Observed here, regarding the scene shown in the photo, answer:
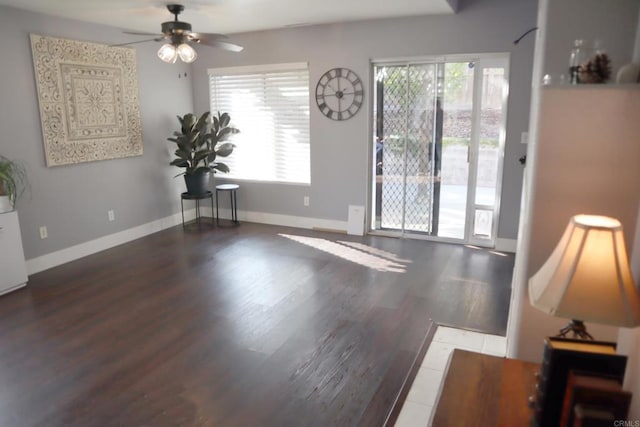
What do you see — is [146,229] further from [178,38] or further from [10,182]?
[178,38]

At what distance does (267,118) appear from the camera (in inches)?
238

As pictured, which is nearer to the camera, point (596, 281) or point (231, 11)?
point (596, 281)

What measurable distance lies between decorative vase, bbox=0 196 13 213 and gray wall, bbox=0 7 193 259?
36 centimetres

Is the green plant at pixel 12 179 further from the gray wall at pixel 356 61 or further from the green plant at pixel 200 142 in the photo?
the gray wall at pixel 356 61

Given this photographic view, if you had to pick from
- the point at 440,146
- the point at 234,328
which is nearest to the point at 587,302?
the point at 234,328

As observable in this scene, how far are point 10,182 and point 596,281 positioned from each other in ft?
14.8

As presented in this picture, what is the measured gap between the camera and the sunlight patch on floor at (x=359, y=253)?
14.8ft

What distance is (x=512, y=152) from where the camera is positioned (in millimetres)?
4746

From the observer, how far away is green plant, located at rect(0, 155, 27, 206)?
3910mm

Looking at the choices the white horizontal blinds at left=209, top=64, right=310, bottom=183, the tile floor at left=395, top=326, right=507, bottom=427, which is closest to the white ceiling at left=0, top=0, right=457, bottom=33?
the white horizontal blinds at left=209, top=64, right=310, bottom=183

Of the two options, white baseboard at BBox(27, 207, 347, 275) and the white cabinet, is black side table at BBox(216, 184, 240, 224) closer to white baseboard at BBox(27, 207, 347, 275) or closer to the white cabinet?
white baseboard at BBox(27, 207, 347, 275)

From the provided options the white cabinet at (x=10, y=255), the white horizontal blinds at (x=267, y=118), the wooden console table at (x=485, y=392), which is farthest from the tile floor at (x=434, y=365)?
the white cabinet at (x=10, y=255)

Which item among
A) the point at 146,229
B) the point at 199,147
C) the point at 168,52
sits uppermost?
the point at 168,52

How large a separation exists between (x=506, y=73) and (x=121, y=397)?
14.7ft
